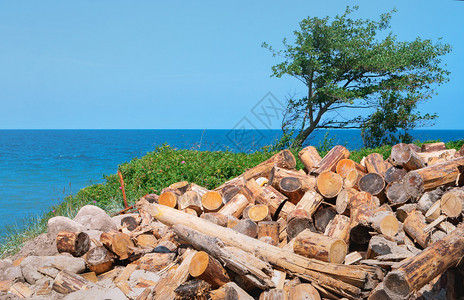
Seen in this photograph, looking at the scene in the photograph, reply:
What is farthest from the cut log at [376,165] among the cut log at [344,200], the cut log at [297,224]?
the cut log at [297,224]

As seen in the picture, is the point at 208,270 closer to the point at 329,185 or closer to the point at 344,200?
the point at 344,200

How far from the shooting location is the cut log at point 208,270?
426 centimetres

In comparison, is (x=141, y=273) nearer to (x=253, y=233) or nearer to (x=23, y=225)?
(x=253, y=233)

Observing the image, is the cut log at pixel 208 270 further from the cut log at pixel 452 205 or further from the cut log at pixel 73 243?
the cut log at pixel 452 205

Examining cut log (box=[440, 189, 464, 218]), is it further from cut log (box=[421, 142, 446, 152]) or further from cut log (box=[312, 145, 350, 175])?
cut log (box=[421, 142, 446, 152])

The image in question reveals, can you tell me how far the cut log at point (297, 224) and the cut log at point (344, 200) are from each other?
0.49 meters

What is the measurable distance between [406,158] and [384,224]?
179cm

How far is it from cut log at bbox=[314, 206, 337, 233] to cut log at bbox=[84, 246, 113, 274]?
116 inches

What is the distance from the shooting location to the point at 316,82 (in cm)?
1458

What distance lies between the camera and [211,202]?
6406 mm

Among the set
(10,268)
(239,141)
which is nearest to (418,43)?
(239,141)

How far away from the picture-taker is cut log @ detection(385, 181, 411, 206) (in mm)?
5715

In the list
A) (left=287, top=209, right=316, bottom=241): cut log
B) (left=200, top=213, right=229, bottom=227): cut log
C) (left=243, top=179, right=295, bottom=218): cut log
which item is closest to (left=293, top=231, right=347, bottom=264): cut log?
(left=287, top=209, right=316, bottom=241): cut log

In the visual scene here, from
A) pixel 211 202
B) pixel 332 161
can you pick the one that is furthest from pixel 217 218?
pixel 332 161
